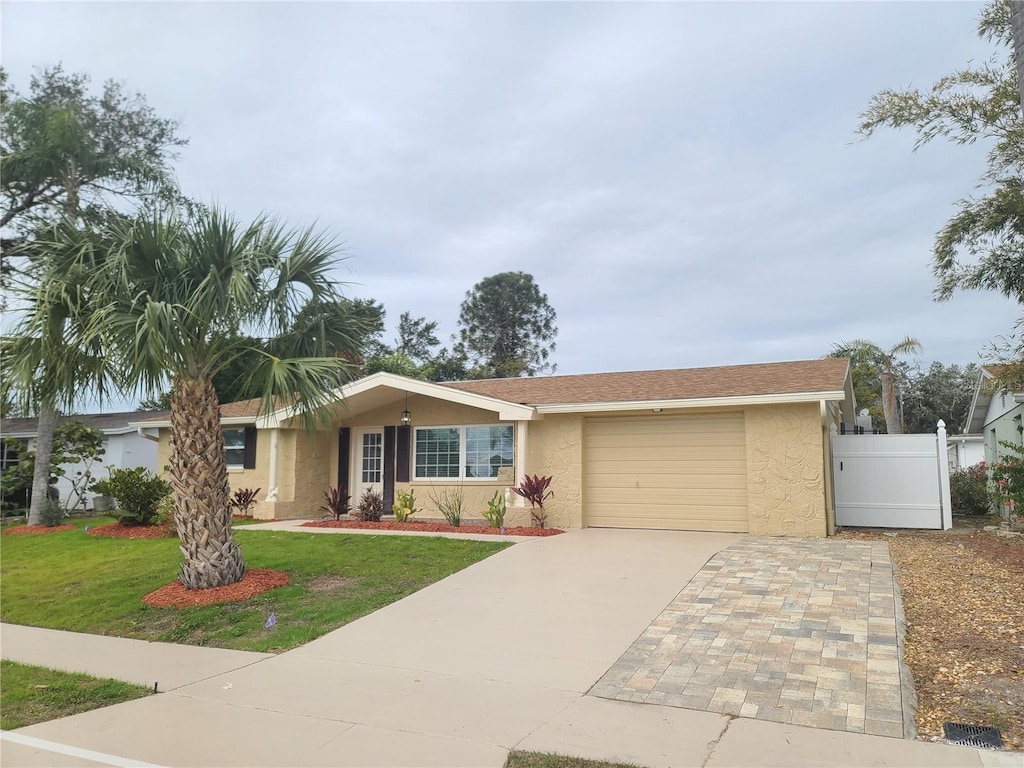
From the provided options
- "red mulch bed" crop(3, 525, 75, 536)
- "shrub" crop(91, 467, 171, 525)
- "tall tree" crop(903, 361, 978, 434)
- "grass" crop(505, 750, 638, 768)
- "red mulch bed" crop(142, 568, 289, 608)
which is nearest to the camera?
"grass" crop(505, 750, 638, 768)

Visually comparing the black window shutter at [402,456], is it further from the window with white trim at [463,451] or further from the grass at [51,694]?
the grass at [51,694]

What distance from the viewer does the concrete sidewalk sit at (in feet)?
13.4

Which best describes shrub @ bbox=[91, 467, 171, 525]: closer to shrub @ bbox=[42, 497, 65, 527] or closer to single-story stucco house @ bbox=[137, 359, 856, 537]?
single-story stucco house @ bbox=[137, 359, 856, 537]

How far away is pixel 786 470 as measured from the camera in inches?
476

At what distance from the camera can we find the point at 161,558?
1130 centimetres

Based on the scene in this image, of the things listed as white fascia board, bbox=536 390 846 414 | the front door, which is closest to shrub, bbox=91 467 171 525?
the front door

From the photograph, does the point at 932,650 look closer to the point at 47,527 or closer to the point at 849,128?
the point at 849,128

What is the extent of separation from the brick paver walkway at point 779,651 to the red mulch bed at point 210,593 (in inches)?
208

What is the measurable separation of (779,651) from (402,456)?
38.4 feet

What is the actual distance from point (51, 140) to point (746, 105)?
17.9 m

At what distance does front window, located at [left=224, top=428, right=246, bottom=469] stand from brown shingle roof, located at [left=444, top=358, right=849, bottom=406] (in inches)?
251

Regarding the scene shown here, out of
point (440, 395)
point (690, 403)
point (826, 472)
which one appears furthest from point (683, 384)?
point (440, 395)

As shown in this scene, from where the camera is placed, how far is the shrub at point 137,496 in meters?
14.8

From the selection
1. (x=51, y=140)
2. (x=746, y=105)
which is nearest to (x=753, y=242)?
(x=746, y=105)
